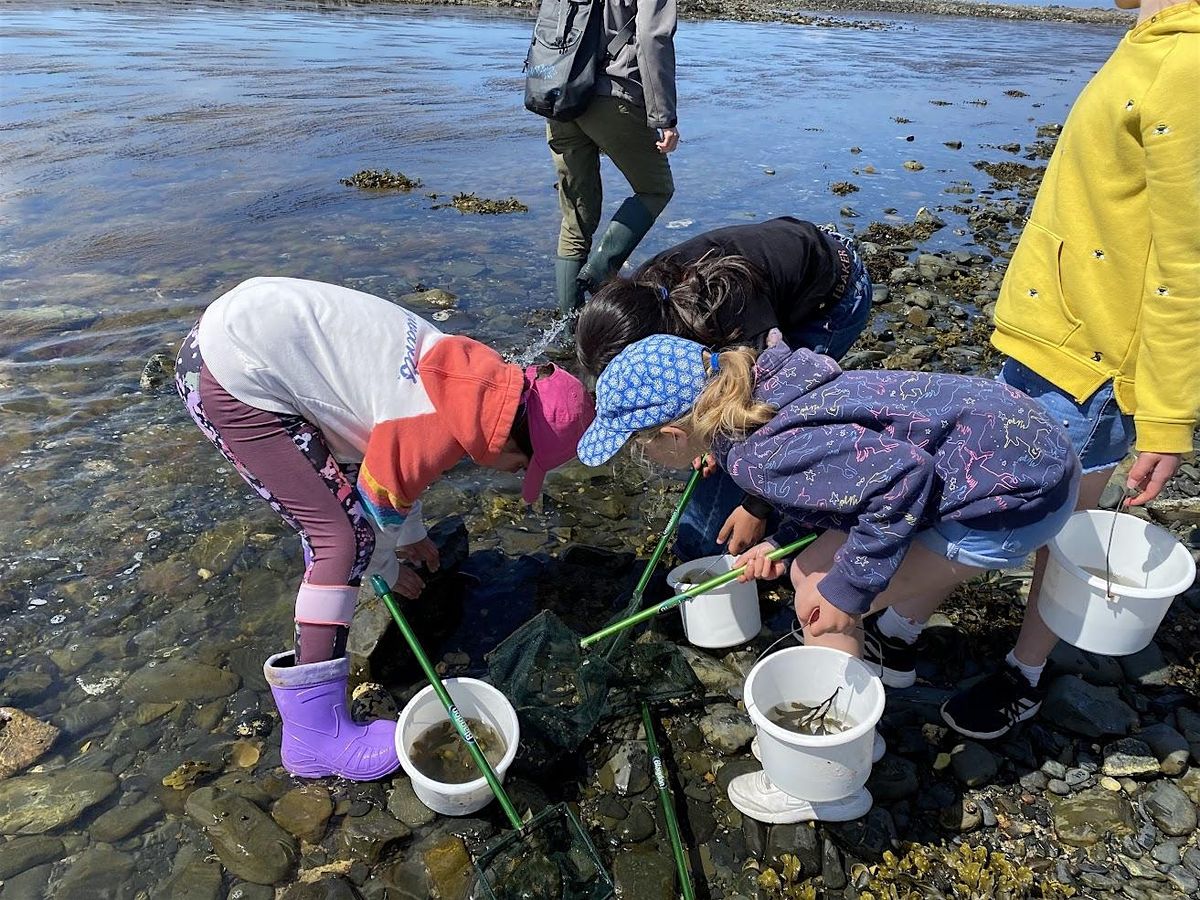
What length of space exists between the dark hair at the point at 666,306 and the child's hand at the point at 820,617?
0.97m

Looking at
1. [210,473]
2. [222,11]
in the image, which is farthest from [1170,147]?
[222,11]

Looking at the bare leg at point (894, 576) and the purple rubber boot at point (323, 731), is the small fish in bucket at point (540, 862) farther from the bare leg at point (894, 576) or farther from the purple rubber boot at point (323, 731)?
the bare leg at point (894, 576)

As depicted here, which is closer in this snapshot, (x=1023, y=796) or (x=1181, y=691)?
(x=1023, y=796)

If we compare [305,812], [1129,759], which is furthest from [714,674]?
[305,812]

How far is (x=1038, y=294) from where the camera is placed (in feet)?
8.96

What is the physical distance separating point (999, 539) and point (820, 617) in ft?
1.99

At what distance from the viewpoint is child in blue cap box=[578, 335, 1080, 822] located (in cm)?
237

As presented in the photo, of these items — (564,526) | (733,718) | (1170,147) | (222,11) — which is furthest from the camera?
(222,11)

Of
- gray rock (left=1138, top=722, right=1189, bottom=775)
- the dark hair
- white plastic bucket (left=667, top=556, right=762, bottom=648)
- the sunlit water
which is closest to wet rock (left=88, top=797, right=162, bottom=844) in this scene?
the sunlit water

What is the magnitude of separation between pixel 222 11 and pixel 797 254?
2912 cm

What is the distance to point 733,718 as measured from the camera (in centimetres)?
305

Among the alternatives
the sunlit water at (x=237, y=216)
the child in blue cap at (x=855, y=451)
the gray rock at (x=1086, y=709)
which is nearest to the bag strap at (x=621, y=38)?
the sunlit water at (x=237, y=216)

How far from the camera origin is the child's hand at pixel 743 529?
3352 mm

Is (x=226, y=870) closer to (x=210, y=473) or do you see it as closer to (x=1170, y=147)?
(x=210, y=473)
